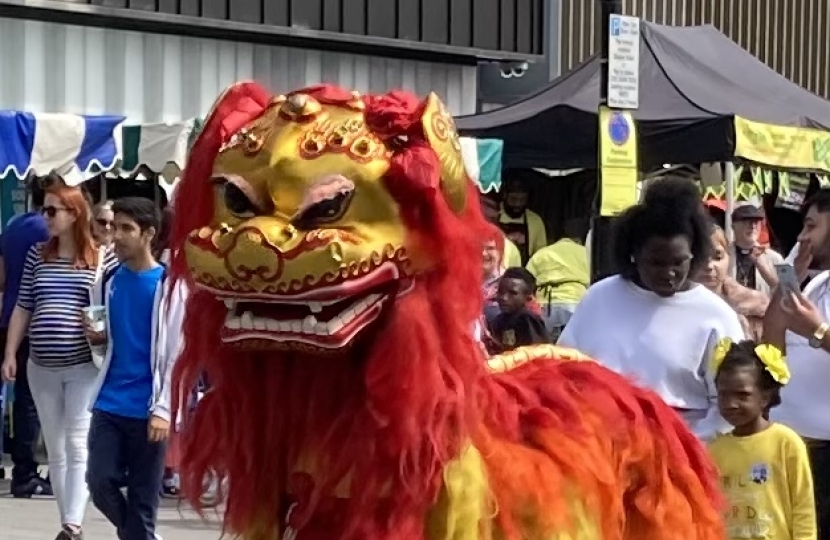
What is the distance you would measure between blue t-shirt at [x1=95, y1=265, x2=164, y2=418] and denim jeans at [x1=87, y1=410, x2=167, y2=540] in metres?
0.07

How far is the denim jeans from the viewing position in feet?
24.2

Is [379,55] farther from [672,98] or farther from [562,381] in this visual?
[562,381]

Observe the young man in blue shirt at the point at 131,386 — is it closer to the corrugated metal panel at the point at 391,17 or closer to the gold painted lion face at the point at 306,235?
the gold painted lion face at the point at 306,235

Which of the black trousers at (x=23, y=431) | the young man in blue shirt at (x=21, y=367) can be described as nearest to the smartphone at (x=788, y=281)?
the young man in blue shirt at (x=21, y=367)

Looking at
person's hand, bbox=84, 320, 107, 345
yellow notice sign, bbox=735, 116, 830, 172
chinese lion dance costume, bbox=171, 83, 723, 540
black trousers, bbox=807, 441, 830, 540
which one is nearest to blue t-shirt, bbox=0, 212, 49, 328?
person's hand, bbox=84, 320, 107, 345

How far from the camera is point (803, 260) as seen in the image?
6988 millimetres

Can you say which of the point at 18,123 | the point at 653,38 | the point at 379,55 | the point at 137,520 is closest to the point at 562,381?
the point at 137,520

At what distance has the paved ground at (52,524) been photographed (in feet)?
31.6

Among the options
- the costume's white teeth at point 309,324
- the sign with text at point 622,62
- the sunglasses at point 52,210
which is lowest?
the costume's white teeth at point 309,324

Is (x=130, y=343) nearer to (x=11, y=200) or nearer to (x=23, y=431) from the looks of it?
(x=23, y=431)

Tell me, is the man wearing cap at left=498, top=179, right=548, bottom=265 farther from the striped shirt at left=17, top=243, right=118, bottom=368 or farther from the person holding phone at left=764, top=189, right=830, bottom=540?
the person holding phone at left=764, top=189, right=830, bottom=540

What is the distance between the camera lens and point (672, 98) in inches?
527

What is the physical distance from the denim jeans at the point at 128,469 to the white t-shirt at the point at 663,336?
2.26m

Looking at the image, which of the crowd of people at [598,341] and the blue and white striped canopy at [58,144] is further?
the blue and white striped canopy at [58,144]
